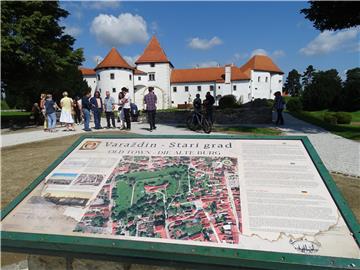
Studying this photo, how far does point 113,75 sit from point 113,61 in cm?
266

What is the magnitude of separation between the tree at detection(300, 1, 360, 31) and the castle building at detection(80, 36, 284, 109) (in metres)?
45.4

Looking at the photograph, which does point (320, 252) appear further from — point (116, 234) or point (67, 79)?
point (67, 79)

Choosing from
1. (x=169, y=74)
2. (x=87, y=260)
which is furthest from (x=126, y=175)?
(x=169, y=74)

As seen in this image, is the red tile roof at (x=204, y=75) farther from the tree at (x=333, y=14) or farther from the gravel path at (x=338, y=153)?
the gravel path at (x=338, y=153)

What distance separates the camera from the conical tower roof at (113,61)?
58.2 metres

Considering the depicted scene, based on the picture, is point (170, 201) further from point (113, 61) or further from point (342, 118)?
point (113, 61)

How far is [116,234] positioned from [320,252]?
1.45 m

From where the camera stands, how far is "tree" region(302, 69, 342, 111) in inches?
→ 1631

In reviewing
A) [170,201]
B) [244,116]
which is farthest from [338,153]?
[244,116]

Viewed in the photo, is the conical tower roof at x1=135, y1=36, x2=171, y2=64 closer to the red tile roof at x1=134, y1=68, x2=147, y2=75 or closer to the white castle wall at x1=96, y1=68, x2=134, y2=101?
the red tile roof at x1=134, y1=68, x2=147, y2=75

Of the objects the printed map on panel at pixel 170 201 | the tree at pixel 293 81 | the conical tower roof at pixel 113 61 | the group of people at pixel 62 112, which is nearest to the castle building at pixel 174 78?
the conical tower roof at pixel 113 61

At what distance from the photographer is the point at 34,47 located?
19094 millimetres

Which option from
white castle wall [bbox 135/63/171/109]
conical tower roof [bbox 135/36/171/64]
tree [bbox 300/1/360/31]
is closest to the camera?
tree [bbox 300/1/360/31]

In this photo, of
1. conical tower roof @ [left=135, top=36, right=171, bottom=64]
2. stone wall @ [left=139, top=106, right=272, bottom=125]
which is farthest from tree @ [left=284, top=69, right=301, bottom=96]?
stone wall @ [left=139, top=106, right=272, bottom=125]
